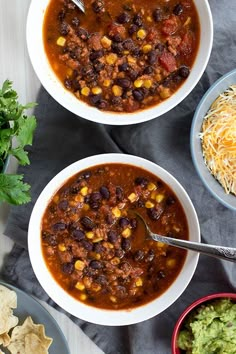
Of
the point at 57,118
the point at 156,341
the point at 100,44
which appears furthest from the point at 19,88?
the point at 156,341

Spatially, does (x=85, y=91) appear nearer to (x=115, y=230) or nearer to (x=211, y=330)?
(x=115, y=230)

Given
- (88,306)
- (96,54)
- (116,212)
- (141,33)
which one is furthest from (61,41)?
(88,306)

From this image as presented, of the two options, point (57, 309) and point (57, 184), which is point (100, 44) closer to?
point (57, 184)

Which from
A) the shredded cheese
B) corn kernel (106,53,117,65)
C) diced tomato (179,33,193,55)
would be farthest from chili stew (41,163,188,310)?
diced tomato (179,33,193,55)

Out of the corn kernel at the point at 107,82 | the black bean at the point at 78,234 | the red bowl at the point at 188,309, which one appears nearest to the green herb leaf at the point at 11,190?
the black bean at the point at 78,234

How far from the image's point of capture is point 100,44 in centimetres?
300

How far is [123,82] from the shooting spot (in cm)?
298

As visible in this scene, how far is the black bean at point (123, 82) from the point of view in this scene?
2979mm

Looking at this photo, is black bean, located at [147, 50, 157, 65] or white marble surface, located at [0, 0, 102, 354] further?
white marble surface, located at [0, 0, 102, 354]

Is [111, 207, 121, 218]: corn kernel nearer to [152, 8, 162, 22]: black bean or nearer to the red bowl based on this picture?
the red bowl

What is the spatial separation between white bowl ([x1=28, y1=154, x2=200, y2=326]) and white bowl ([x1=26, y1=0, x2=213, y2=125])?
21 cm

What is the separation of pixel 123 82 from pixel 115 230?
76 centimetres

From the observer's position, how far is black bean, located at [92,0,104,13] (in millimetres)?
2982

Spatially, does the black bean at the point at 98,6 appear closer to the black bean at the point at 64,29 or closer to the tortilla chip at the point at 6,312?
the black bean at the point at 64,29
